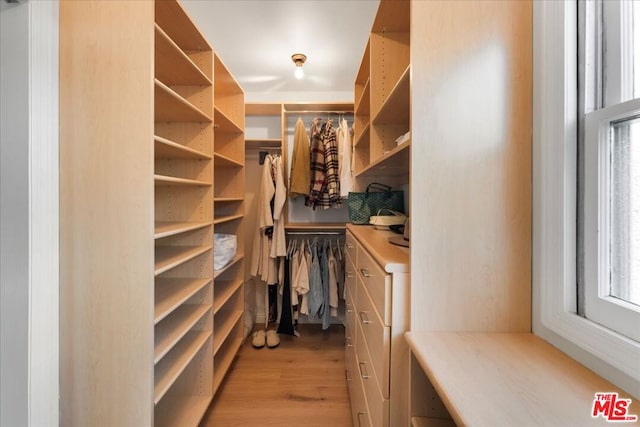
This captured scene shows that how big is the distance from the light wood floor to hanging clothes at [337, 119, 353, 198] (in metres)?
1.31

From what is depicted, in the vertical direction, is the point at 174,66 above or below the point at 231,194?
above

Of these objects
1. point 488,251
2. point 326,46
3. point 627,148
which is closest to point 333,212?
point 326,46

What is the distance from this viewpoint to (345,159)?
88.4 inches

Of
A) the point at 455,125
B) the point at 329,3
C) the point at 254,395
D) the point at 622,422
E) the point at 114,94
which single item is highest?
the point at 329,3

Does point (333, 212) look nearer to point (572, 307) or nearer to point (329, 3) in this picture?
point (329, 3)

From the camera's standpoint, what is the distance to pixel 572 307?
693 millimetres

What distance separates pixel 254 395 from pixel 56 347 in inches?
44.8

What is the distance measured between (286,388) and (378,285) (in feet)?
4.38

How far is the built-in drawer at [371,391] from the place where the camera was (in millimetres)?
814

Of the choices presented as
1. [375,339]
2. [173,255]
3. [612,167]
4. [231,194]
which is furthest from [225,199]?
[612,167]

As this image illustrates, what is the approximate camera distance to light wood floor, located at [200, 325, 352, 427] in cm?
155

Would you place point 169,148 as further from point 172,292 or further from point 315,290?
point 315,290

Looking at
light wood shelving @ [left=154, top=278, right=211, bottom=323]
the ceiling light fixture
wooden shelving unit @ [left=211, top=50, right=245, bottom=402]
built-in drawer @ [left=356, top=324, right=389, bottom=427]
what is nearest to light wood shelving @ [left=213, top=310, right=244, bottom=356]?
wooden shelving unit @ [left=211, top=50, right=245, bottom=402]

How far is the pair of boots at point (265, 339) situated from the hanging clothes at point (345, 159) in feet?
4.39
